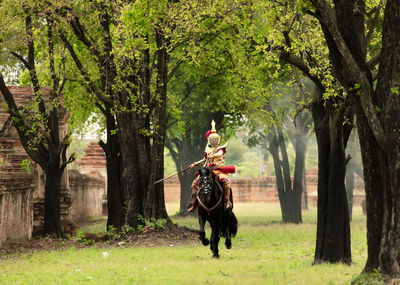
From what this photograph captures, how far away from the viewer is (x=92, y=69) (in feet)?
78.0

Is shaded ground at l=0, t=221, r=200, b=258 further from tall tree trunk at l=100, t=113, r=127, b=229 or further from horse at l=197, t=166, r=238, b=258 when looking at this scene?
horse at l=197, t=166, r=238, b=258

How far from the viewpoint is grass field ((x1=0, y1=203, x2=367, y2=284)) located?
12.1m

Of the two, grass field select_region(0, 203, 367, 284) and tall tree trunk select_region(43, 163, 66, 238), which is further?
tall tree trunk select_region(43, 163, 66, 238)

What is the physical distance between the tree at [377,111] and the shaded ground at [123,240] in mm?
11081

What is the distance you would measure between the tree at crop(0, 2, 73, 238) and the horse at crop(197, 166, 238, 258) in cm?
808

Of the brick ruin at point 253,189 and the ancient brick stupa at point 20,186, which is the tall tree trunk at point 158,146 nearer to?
the ancient brick stupa at point 20,186

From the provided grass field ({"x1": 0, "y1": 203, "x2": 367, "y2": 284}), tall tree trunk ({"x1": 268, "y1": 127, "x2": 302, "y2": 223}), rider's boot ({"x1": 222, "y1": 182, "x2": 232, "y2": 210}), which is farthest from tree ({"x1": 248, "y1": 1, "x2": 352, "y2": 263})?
tall tree trunk ({"x1": 268, "y1": 127, "x2": 302, "y2": 223})

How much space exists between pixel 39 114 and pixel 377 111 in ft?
47.0

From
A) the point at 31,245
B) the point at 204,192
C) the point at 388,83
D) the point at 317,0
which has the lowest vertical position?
the point at 31,245

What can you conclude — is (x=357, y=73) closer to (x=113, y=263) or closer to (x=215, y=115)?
(x=113, y=263)

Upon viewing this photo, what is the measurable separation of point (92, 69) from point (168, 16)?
4.82 metres

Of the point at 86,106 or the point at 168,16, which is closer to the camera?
the point at 168,16

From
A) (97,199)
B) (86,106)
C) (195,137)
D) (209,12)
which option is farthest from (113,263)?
(97,199)

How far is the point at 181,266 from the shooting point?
14.4 m
